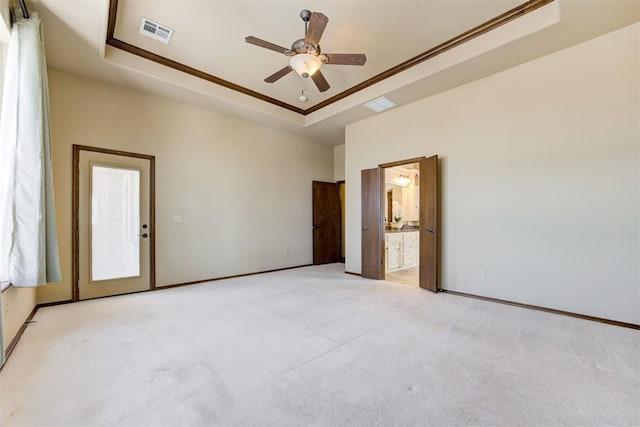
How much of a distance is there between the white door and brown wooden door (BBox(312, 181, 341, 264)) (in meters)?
3.59

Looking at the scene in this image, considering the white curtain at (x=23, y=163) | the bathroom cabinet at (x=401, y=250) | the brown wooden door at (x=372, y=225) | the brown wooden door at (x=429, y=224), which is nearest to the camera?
the white curtain at (x=23, y=163)

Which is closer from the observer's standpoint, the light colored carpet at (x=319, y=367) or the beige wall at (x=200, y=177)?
the light colored carpet at (x=319, y=367)

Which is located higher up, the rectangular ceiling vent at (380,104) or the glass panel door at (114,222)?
the rectangular ceiling vent at (380,104)

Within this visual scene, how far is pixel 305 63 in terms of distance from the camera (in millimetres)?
2830

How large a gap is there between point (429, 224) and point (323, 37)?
3039mm

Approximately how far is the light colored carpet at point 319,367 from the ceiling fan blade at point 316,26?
2.85 m

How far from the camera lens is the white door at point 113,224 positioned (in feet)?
12.6

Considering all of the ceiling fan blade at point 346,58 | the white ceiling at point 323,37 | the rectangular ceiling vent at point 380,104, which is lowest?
the ceiling fan blade at point 346,58

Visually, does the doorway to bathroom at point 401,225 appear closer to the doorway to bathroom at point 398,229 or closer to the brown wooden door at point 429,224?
the doorway to bathroom at point 398,229

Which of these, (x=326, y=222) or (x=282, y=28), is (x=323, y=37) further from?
(x=326, y=222)

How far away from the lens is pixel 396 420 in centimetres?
158

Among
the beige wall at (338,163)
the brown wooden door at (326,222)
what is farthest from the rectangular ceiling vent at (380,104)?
the brown wooden door at (326,222)

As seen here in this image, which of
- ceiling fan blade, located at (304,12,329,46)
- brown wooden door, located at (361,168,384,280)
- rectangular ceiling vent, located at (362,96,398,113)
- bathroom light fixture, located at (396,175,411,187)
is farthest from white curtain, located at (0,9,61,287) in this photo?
bathroom light fixture, located at (396,175,411,187)

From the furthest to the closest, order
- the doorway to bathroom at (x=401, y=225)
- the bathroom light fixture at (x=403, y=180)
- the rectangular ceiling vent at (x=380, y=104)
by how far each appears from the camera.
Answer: the bathroom light fixture at (x=403, y=180), the doorway to bathroom at (x=401, y=225), the rectangular ceiling vent at (x=380, y=104)
